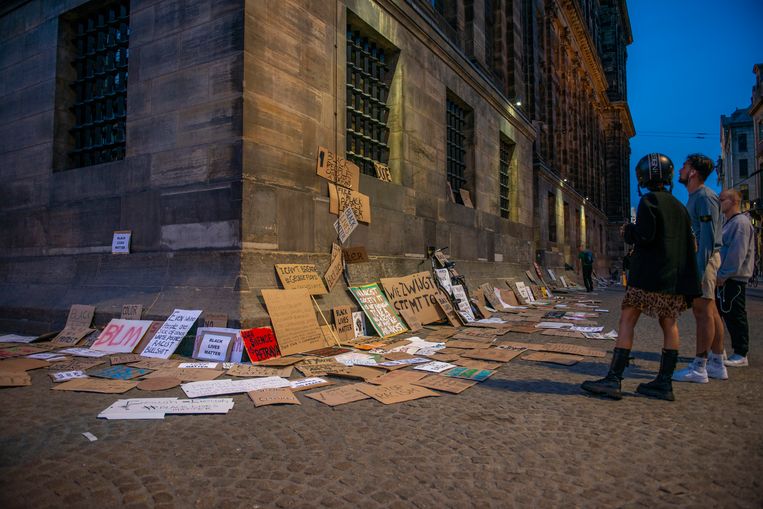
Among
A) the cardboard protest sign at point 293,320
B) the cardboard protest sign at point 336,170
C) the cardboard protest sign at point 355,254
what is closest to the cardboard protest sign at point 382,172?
the cardboard protest sign at point 336,170

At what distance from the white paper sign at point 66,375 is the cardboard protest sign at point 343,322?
281cm

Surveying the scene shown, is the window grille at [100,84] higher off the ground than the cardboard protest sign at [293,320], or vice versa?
the window grille at [100,84]

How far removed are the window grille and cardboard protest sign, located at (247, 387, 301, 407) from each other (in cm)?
502

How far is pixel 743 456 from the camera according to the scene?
229 centimetres

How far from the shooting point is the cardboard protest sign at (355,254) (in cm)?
679

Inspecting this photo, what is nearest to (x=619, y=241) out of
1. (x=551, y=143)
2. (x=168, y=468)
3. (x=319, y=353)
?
(x=551, y=143)

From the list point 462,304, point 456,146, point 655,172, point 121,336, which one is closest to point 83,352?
point 121,336

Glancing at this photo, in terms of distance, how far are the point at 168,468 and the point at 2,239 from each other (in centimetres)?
754

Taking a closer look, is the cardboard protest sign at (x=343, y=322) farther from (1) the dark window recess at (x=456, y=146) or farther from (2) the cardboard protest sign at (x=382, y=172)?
Result: (1) the dark window recess at (x=456, y=146)

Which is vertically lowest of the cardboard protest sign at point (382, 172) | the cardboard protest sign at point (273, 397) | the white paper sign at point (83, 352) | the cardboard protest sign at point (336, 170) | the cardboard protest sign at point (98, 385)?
the cardboard protest sign at point (273, 397)

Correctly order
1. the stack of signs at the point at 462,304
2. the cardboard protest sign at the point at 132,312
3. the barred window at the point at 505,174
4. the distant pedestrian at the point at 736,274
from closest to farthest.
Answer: the distant pedestrian at the point at 736,274 → the cardboard protest sign at the point at 132,312 → the stack of signs at the point at 462,304 → the barred window at the point at 505,174

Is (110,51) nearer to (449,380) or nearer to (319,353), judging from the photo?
(319,353)

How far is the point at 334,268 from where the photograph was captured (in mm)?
6469

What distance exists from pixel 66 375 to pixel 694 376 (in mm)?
5264
